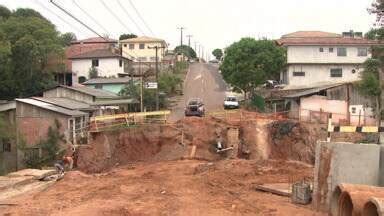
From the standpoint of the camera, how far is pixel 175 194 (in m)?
18.6

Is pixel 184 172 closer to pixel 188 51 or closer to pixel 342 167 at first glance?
pixel 342 167

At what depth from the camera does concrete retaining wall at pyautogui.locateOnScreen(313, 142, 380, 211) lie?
13.8m

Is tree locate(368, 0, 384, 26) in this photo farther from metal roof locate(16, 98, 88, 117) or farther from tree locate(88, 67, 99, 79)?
tree locate(88, 67, 99, 79)

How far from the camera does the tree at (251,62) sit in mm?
58844

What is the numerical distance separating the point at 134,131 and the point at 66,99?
13156mm

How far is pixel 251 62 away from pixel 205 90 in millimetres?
20463

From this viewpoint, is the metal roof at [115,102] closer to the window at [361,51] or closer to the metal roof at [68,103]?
the metal roof at [68,103]

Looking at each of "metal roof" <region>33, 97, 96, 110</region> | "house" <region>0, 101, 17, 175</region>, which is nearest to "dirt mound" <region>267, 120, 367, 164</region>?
"metal roof" <region>33, 97, 96, 110</region>

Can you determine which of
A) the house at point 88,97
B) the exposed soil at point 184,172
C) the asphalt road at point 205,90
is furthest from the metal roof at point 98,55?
the exposed soil at point 184,172

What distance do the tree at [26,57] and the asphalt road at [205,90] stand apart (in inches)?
574

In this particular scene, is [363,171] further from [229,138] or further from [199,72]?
[199,72]

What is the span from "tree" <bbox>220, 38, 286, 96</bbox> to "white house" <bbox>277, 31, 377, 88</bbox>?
1719 millimetres

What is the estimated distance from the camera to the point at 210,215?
14.8 meters

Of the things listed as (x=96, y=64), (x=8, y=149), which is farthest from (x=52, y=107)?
(x=96, y=64)
